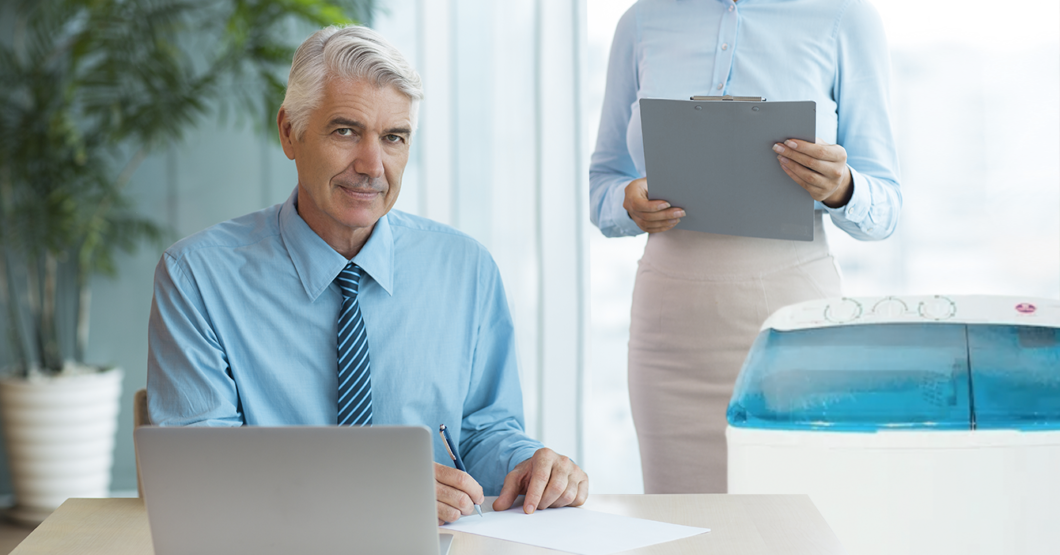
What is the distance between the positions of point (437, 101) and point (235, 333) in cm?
214

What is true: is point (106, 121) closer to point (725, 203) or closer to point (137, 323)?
point (137, 323)

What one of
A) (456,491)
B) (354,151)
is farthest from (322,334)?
(456,491)

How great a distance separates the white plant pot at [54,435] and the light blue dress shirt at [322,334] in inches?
83.3

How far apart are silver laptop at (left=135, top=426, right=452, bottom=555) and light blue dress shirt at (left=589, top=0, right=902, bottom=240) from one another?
3.73ft

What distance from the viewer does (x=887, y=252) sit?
3223 mm

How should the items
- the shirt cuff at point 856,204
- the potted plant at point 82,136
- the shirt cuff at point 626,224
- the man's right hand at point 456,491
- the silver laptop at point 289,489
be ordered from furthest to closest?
the potted plant at point 82,136 < the shirt cuff at point 626,224 < the shirt cuff at point 856,204 < the man's right hand at point 456,491 < the silver laptop at point 289,489

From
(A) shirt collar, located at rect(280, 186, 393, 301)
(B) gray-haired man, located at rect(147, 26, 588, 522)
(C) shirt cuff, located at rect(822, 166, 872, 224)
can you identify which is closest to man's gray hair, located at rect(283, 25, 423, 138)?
(B) gray-haired man, located at rect(147, 26, 588, 522)

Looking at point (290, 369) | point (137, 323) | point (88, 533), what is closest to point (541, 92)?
point (137, 323)

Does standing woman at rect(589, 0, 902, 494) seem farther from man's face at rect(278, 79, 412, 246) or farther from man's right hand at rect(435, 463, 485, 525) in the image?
man's right hand at rect(435, 463, 485, 525)

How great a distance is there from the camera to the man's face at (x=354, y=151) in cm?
141

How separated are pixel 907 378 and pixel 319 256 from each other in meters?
0.91

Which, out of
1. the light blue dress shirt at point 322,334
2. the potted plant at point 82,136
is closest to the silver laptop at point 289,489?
the light blue dress shirt at point 322,334

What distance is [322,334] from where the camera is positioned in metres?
1.40

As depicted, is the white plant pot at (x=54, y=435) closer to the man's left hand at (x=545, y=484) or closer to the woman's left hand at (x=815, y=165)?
the man's left hand at (x=545, y=484)
